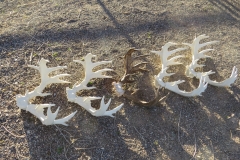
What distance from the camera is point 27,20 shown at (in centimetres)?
426

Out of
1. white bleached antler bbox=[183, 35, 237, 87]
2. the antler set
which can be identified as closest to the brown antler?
the antler set

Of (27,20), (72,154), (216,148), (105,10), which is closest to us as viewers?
(72,154)

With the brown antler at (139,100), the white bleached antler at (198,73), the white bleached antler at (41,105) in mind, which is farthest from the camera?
the white bleached antler at (198,73)

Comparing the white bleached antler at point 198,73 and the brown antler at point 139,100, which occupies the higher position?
the white bleached antler at point 198,73

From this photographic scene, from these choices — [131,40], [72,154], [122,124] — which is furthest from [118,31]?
[72,154]

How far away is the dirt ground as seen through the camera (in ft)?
9.82

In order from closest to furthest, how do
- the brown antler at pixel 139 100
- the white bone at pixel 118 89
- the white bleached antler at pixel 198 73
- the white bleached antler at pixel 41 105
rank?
the white bleached antler at pixel 41 105 < the brown antler at pixel 139 100 < the white bone at pixel 118 89 < the white bleached antler at pixel 198 73

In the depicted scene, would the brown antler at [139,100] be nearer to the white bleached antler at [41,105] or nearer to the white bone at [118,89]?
the white bone at [118,89]

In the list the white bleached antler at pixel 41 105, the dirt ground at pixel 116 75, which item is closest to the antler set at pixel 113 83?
the white bleached antler at pixel 41 105

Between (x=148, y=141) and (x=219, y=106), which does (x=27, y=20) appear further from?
(x=219, y=106)

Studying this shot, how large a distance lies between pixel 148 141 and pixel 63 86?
1.10 meters

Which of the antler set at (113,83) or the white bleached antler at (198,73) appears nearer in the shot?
the antler set at (113,83)

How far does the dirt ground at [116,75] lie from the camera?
2.99 metres

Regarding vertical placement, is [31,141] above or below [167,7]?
below
